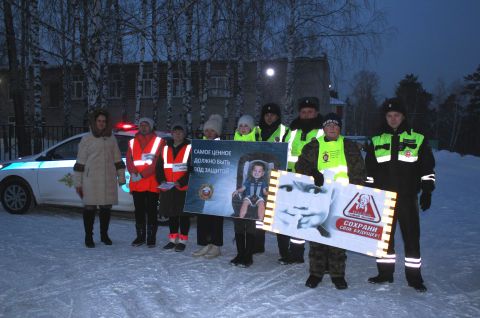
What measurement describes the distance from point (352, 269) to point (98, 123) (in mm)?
4200

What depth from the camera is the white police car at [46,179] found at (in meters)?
8.08

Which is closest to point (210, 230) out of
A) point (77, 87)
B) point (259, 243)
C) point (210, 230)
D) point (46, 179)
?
point (210, 230)

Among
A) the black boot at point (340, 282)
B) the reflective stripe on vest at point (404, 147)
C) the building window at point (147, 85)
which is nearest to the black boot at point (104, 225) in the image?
the black boot at point (340, 282)

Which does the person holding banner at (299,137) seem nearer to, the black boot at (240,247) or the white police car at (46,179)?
the black boot at (240,247)

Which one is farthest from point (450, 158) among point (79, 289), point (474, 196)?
point (79, 289)

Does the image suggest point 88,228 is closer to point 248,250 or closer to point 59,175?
point 59,175

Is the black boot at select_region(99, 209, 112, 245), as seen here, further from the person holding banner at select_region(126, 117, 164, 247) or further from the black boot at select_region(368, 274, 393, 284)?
the black boot at select_region(368, 274, 393, 284)

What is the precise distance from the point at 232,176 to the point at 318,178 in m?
1.39

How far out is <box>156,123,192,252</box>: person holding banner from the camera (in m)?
6.05

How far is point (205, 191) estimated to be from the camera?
581 centimetres

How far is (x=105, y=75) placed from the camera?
776 inches

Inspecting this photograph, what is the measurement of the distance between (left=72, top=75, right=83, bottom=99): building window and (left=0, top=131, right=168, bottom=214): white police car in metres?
24.4

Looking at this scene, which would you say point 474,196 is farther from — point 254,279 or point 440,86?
point 440,86

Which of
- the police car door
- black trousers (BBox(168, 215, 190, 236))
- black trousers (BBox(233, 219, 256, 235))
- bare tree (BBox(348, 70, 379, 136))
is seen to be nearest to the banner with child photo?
black trousers (BBox(233, 219, 256, 235))
